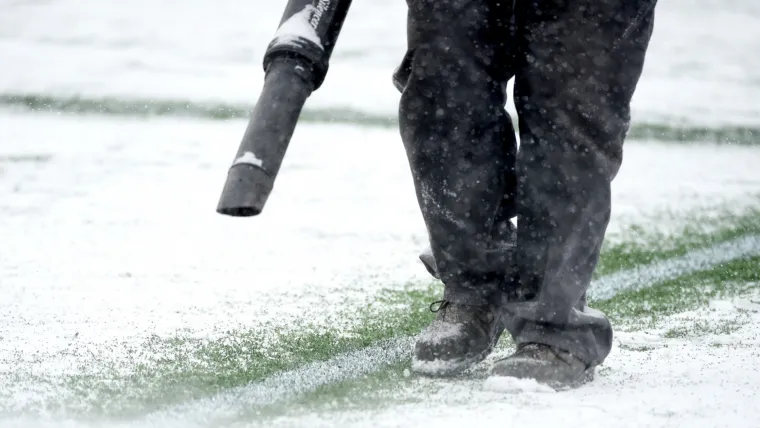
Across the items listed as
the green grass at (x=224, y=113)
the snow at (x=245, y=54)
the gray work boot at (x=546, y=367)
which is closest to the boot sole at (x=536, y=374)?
the gray work boot at (x=546, y=367)

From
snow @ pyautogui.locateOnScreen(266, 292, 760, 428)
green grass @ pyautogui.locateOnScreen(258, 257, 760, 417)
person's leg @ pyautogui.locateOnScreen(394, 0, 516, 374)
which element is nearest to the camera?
snow @ pyautogui.locateOnScreen(266, 292, 760, 428)

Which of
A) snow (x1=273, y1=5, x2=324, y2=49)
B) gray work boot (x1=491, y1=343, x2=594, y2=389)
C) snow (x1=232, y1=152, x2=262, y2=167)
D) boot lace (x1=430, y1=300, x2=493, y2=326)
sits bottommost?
gray work boot (x1=491, y1=343, x2=594, y2=389)

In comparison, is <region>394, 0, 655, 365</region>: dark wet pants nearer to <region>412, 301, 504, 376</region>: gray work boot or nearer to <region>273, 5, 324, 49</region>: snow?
<region>412, 301, 504, 376</region>: gray work boot

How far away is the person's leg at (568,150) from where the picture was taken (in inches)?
74.5

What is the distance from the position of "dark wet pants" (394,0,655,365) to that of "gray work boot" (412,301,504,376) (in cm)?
3

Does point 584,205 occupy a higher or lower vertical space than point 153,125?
higher

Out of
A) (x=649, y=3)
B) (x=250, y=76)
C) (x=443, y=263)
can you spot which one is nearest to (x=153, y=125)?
(x=250, y=76)

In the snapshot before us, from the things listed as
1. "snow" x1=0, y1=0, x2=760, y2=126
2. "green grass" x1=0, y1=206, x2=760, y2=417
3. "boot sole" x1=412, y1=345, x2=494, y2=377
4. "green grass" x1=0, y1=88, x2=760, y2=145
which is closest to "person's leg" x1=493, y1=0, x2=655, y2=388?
"boot sole" x1=412, y1=345, x2=494, y2=377

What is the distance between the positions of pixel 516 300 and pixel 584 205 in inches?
9.1

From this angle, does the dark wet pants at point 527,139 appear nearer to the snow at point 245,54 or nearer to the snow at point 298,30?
the snow at point 298,30

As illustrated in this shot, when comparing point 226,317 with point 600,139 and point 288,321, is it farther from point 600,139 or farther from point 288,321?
point 600,139

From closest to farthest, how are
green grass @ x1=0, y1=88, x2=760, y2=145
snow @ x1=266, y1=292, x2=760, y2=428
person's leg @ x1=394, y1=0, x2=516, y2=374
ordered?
snow @ x1=266, y1=292, x2=760, y2=428 < person's leg @ x1=394, y1=0, x2=516, y2=374 < green grass @ x1=0, y1=88, x2=760, y2=145

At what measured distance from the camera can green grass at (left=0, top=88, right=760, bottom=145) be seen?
5.27m

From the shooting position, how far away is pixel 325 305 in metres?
2.56
